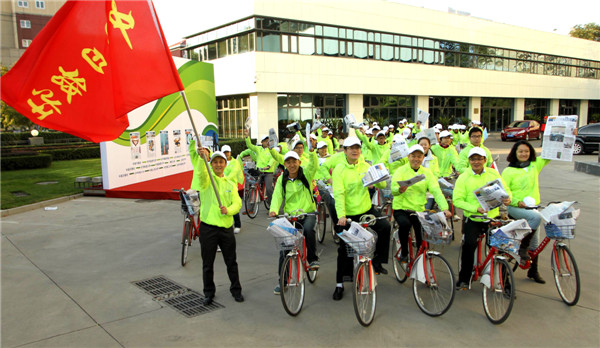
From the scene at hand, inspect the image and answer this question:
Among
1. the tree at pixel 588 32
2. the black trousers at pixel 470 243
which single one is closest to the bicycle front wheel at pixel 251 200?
the black trousers at pixel 470 243

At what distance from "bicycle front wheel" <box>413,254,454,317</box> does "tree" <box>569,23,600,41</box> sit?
Answer: 78.8 meters

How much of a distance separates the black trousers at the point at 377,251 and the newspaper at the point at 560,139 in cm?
233

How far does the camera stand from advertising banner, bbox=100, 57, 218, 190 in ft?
41.9

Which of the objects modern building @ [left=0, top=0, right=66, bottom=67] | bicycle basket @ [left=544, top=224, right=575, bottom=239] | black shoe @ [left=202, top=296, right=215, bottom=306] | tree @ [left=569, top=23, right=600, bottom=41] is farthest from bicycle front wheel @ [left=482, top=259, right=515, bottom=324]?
modern building @ [left=0, top=0, right=66, bottom=67]

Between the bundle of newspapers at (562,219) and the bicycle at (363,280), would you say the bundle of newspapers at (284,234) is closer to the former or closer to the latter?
the bicycle at (363,280)

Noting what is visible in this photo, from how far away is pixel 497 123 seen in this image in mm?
45188

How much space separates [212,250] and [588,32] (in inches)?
3177

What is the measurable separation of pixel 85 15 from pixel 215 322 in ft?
11.8

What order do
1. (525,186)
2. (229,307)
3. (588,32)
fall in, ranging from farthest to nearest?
(588,32)
(525,186)
(229,307)

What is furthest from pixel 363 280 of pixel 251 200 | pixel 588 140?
pixel 588 140

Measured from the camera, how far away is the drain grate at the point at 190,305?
503cm

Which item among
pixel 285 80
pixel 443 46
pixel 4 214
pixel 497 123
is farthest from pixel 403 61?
pixel 4 214

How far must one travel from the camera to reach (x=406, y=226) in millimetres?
5551

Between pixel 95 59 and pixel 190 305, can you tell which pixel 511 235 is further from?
pixel 95 59
